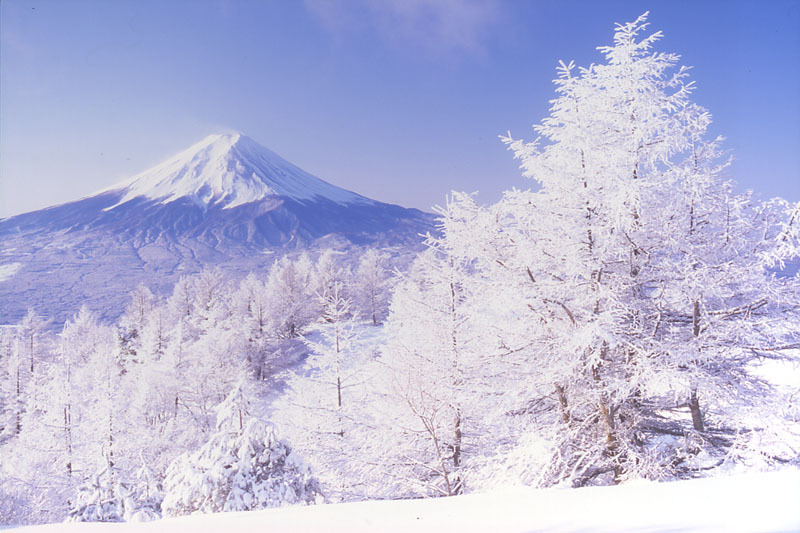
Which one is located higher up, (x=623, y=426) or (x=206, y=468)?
(x=623, y=426)

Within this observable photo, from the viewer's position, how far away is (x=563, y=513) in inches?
115

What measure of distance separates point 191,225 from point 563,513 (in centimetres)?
15797

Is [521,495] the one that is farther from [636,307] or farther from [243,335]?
[243,335]

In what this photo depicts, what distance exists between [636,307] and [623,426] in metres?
2.02

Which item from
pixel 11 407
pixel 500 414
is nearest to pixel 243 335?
pixel 11 407

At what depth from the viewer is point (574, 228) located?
574 centimetres

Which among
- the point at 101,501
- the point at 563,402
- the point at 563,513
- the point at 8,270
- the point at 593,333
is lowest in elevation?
the point at 101,501

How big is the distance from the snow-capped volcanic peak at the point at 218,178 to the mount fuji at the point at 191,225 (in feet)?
1.29

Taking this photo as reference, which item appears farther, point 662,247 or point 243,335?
point 243,335

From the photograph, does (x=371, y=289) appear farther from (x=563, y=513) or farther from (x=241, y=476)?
(x=563, y=513)

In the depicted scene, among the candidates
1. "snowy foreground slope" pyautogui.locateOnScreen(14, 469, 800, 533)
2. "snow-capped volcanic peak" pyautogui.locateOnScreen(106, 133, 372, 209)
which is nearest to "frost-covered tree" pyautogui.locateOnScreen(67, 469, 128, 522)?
"snowy foreground slope" pyautogui.locateOnScreen(14, 469, 800, 533)

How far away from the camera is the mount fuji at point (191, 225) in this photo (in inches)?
4094

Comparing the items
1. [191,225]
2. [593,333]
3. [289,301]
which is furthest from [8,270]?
[593,333]

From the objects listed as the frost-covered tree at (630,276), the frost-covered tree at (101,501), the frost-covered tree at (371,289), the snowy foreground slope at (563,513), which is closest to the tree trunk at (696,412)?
the frost-covered tree at (630,276)
